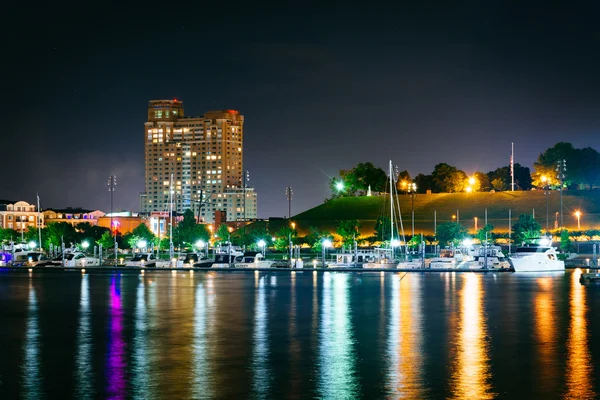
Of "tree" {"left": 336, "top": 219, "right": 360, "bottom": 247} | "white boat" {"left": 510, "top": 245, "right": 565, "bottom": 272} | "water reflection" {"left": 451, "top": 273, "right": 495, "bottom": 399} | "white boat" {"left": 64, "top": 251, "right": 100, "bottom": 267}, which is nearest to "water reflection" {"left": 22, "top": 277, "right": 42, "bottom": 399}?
"water reflection" {"left": 451, "top": 273, "right": 495, "bottom": 399}

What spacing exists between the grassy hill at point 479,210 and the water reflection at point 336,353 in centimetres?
12236

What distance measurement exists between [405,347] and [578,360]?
6315 millimetres

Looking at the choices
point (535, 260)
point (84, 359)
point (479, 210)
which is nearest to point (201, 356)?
point (84, 359)

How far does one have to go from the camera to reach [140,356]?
29.5m

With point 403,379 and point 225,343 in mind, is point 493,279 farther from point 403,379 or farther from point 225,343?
point 403,379

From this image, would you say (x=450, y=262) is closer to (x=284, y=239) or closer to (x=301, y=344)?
(x=284, y=239)

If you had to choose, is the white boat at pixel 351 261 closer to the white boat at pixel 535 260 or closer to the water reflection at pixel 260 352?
the white boat at pixel 535 260

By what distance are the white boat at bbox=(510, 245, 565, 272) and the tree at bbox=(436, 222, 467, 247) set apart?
45413mm

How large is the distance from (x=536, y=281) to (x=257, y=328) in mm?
42334

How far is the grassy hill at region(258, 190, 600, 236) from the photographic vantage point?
17000cm

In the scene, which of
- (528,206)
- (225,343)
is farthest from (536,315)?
(528,206)

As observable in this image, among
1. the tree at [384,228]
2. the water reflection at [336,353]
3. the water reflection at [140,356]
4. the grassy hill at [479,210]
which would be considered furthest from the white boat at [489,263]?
the grassy hill at [479,210]

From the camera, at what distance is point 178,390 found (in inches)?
925

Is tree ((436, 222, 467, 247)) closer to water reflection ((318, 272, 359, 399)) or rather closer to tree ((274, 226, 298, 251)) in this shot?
tree ((274, 226, 298, 251))
